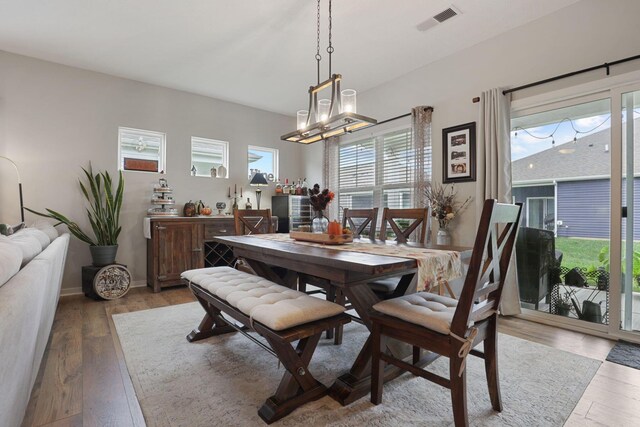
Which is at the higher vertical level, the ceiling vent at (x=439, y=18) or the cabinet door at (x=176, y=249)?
the ceiling vent at (x=439, y=18)

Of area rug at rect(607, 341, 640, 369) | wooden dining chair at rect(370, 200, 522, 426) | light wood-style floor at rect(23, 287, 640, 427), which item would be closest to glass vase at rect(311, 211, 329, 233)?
wooden dining chair at rect(370, 200, 522, 426)

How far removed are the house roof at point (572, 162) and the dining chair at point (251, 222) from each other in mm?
2596

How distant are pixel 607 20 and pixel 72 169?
5691mm

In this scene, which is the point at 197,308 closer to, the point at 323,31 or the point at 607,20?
the point at 323,31

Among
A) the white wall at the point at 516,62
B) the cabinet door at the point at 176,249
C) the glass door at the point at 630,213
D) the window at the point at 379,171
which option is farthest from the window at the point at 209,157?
the glass door at the point at 630,213

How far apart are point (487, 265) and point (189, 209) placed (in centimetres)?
411

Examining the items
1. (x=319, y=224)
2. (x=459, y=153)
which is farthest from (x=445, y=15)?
(x=319, y=224)

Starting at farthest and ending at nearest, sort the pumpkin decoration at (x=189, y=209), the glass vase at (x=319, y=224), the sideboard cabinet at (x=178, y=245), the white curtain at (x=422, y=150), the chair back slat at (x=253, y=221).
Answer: the pumpkin decoration at (x=189, y=209) < the sideboard cabinet at (x=178, y=245) < the white curtain at (x=422, y=150) < the chair back slat at (x=253, y=221) < the glass vase at (x=319, y=224)

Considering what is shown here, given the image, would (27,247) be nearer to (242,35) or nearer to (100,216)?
(100,216)

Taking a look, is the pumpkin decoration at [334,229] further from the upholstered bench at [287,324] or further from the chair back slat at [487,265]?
the chair back slat at [487,265]

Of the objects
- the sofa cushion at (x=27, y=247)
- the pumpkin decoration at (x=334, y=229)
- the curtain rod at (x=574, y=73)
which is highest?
the curtain rod at (x=574, y=73)

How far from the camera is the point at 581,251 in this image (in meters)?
2.81

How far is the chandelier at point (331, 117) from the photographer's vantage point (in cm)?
234

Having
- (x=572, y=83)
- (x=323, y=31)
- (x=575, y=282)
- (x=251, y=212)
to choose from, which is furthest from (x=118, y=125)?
(x=575, y=282)
